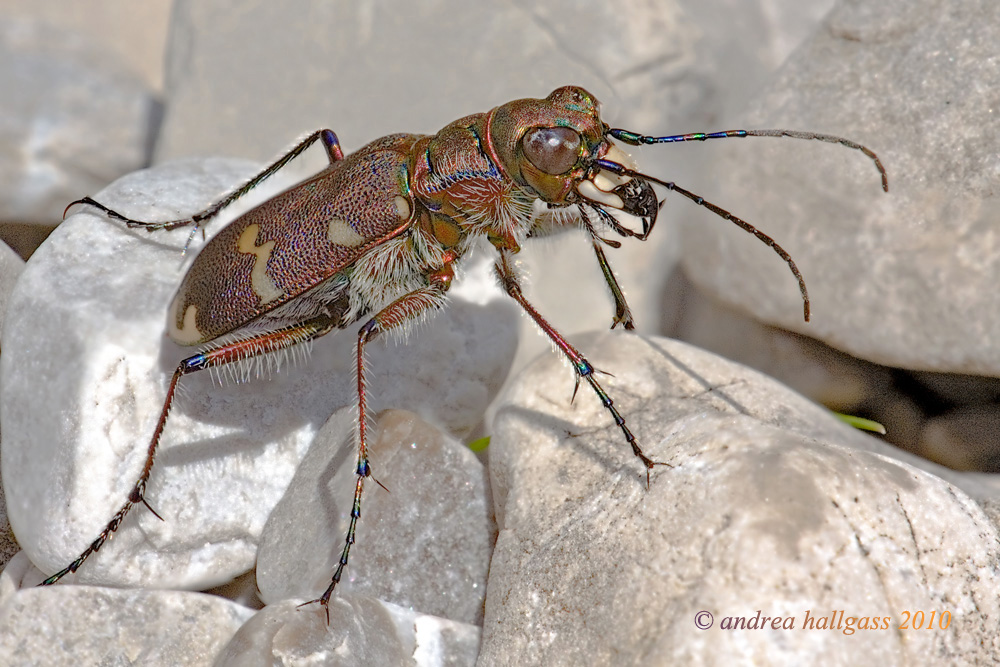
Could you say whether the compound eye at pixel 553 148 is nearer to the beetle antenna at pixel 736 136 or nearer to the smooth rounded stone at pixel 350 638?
the beetle antenna at pixel 736 136

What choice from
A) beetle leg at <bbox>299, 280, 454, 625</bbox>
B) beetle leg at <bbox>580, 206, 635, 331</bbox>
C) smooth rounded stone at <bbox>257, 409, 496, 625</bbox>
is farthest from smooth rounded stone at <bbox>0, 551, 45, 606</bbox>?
beetle leg at <bbox>580, 206, 635, 331</bbox>

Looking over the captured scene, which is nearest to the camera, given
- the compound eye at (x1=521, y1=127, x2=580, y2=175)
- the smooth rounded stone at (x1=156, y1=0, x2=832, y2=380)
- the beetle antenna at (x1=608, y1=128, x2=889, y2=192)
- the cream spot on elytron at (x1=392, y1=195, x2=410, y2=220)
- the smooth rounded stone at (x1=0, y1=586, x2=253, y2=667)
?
the beetle antenna at (x1=608, y1=128, x2=889, y2=192)

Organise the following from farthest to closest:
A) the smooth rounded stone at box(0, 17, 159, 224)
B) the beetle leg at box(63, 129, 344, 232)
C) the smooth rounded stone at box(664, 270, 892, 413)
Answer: the smooth rounded stone at box(0, 17, 159, 224), the smooth rounded stone at box(664, 270, 892, 413), the beetle leg at box(63, 129, 344, 232)

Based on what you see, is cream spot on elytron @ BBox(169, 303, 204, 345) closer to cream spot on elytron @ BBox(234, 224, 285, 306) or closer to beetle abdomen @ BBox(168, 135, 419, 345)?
beetle abdomen @ BBox(168, 135, 419, 345)

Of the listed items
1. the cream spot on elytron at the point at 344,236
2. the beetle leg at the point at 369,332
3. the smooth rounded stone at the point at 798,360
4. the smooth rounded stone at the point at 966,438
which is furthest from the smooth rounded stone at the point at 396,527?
the smooth rounded stone at the point at 966,438

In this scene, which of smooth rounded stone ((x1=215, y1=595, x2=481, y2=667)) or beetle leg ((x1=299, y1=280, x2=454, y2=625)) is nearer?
smooth rounded stone ((x1=215, y1=595, x2=481, y2=667))

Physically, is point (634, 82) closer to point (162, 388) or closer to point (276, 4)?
point (276, 4)

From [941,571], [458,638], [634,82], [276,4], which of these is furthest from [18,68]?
[941,571]

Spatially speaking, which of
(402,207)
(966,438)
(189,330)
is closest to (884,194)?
(966,438)
